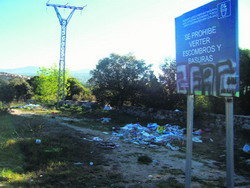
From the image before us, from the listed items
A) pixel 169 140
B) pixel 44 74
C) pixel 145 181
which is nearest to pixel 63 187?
pixel 145 181

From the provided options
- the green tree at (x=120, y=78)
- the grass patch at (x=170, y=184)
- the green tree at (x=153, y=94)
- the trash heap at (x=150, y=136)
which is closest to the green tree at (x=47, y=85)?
the green tree at (x=120, y=78)

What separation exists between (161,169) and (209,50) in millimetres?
3677

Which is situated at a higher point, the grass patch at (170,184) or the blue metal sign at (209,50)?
the blue metal sign at (209,50)

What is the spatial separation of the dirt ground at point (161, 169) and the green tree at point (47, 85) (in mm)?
26665

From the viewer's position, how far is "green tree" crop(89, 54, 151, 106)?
19.6 metres

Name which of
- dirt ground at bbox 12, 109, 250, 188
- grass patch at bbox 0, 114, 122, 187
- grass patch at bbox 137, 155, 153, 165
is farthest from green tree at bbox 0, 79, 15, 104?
grass patch at bbox 137, 155, 153, 165

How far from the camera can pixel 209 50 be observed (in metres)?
3.15

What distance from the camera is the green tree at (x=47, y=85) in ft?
105

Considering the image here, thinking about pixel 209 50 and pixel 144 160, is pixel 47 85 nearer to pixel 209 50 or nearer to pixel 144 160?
pixel 144 160

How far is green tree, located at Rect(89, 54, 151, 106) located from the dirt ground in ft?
38.7

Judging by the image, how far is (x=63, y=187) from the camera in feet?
13.5

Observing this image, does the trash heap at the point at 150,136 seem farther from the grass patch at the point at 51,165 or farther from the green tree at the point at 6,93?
the green tree at the point at 6,93

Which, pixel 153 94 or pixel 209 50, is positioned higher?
pixel 209 50

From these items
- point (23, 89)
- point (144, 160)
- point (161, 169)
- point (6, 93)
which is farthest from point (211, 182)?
point (23, 89)
